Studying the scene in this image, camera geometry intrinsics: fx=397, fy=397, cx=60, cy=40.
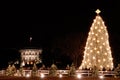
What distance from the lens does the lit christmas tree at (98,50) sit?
31.7 m

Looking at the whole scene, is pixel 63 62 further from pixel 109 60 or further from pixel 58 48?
pixel 109 60

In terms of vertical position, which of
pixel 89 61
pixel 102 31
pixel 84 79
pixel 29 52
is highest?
pixel 29 52

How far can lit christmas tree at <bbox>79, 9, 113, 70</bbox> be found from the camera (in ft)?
104

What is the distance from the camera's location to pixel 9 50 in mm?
77562

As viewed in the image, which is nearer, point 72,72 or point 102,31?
point 72,72

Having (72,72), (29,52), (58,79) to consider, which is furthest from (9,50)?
(58,79)

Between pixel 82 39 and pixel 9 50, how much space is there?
25.7m

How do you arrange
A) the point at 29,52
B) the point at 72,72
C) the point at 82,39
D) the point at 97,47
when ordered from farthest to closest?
the point at 29,52 → the point at 82,39 → the point at 97,47 → the point at 72,72

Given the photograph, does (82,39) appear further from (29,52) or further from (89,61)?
(29,52)

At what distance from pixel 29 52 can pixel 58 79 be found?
4203 inches

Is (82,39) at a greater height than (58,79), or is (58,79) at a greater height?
(82,39)

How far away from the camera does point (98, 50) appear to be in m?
31.7

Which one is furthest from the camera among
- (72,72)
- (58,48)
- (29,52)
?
(29,52)

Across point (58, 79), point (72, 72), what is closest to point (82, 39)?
point (72, 72)
